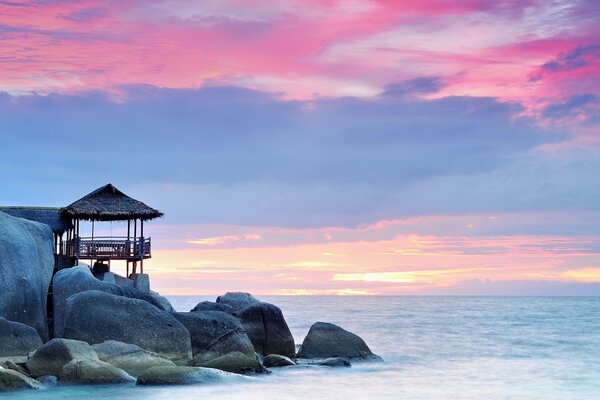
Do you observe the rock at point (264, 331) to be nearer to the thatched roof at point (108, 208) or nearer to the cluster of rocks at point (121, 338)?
the cluster of rocks at point (121, 338)

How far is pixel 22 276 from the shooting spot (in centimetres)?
2945

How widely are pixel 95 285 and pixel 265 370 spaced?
21.3 feet

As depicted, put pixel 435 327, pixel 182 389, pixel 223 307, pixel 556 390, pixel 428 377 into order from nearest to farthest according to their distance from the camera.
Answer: pixel 182 389
pixel 556 390
pixel 428 377
pixel 223 307
pixel 435 327

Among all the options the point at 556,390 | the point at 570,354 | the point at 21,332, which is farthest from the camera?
the point at 570,354

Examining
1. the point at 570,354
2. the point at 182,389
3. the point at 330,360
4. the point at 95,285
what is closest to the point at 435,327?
the point at 570,354

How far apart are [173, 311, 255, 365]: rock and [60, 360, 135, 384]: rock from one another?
182 inches

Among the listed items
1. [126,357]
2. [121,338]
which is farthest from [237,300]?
[126,357]

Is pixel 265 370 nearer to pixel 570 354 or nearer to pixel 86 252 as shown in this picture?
pixel 86 252

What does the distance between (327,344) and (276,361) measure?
312 centimetres

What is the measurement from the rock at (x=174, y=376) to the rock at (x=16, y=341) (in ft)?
14.1

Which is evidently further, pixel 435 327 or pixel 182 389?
pixel 435 327

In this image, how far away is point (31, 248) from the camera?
100 feet

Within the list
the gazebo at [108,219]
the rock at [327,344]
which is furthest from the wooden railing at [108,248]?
the rock at [327,344]

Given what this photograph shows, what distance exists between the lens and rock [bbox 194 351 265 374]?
25.3 meters
